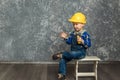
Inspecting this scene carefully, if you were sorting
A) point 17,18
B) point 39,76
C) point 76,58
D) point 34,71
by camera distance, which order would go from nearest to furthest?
1. point 76,58
2. point 39,76
3. point 34,71
4. point 17,18

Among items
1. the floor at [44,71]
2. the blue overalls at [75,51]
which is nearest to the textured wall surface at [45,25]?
the floor at [44,71]

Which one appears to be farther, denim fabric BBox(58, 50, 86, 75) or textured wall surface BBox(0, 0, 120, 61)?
textured wall surface BBox(0, 0, 120, 61)

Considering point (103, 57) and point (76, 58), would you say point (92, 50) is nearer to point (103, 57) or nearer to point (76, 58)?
point (103, 57)

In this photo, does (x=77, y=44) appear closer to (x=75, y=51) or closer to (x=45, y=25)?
(x=75, y=51)

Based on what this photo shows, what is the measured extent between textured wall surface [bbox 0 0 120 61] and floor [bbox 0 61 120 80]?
265mm

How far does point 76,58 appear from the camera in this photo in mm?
3492

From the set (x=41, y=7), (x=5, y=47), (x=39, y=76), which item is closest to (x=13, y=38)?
(x=5, y=47)

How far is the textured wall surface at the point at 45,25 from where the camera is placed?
14.7 ft

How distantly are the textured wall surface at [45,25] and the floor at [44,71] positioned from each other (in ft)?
0.87

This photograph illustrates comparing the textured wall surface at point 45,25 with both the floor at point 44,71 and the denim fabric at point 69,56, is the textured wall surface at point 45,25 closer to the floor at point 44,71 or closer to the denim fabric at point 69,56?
the floor at point 44,71

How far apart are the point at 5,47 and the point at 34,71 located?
0.81 m

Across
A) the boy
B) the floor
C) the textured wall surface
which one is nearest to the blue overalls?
the boy

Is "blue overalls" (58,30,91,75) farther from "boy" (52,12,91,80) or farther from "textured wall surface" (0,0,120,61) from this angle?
"textured wall surface" (0,0,120,61)

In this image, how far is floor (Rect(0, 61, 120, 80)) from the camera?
369 centimetres
